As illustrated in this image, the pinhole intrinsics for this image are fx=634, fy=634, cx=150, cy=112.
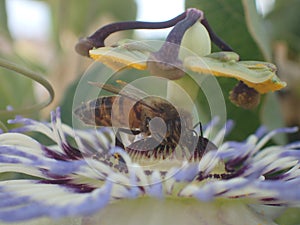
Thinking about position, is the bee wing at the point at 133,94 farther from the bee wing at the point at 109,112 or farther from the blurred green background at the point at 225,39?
the blurred green background at the point at 225,39

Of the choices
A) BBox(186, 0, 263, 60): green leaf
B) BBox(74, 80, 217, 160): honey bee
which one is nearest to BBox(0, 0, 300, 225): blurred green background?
BBox(186, 0, 263, 60): green leaf

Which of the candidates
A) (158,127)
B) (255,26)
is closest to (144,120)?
(158,127)

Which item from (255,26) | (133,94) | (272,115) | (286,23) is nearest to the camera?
(133,94)

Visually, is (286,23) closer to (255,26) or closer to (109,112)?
(255,26)

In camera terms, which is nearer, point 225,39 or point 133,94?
point 133,94

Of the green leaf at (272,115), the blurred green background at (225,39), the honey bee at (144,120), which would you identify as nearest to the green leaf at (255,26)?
the blurred green background at (225,39)

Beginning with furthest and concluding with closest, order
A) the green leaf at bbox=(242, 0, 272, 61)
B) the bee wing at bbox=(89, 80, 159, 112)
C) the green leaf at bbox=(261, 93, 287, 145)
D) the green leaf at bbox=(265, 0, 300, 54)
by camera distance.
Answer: the green leaf at bbox=(265, 0, 300, 54) → the green leaf at bbox=(261, 93, 287, 145) → the green leaf at bbox=(242, 0, 272, 61) → the bee wing at bbox=(89, 80, 159, 112)

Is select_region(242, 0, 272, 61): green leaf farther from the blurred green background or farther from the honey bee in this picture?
the honey bee
